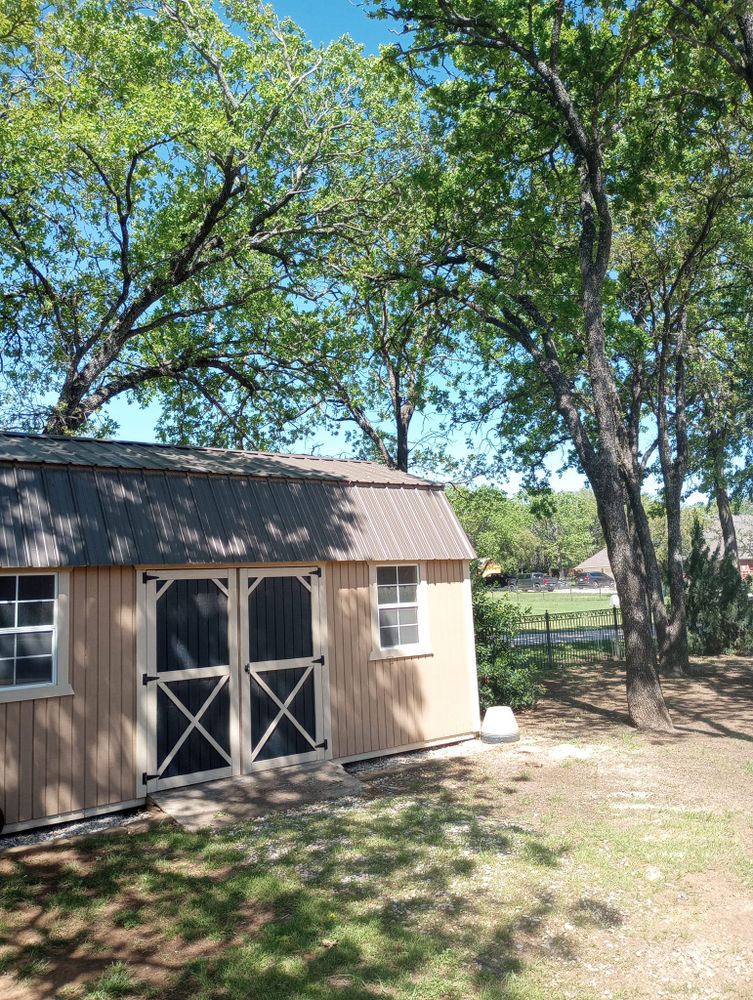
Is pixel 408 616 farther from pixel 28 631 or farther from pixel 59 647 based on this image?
pixel 28 631

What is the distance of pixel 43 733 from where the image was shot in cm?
685

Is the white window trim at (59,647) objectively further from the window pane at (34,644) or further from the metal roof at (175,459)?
the metal roof at (175,459)

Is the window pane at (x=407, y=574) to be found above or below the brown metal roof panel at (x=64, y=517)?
below

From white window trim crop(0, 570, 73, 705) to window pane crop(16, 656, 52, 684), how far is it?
7 cm

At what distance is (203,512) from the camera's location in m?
8.33

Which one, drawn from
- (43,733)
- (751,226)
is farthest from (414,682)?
(751,226)

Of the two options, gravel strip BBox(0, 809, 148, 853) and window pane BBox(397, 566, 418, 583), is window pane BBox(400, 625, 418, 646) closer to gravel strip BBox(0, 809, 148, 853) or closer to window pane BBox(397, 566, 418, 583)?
window pane BBox(397, 566, 418, 583)

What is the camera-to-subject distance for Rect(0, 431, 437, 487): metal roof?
7.73 metres

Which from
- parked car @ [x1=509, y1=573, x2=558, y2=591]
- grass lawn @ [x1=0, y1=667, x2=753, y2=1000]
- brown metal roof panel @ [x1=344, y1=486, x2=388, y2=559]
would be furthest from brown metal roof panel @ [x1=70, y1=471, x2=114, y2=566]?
parked car @ [x1=509, y1=573, x2=558, y2=591]

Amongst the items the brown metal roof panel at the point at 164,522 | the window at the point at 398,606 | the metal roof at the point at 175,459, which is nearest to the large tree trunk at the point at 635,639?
the metal roof at the point at 175,459

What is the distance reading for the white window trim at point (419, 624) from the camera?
962 cm

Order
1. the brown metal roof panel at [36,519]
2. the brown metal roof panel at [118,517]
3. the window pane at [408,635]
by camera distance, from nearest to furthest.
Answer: the brown metal roof panel at [36,519] → the brown metal roof panel at [118,517] → the window pane at [408,635]

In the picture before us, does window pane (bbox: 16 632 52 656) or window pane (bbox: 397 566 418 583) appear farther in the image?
window pane (bbox: 397 566 418 583)

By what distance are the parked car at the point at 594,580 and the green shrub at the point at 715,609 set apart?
51151mm
